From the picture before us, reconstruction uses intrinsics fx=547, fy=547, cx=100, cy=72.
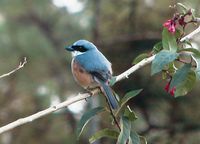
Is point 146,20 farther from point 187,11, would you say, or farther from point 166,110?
point 187,11

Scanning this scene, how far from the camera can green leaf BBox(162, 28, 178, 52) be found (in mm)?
2053

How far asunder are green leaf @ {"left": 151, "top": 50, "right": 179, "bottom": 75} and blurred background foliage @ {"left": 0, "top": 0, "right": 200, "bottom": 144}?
4518 millimetres

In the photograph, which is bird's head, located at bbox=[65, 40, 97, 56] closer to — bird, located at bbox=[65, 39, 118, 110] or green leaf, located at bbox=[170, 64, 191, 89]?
bird, located at bbox=[65, 39, 118, 110]

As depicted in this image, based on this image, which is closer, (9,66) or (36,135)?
(9,66)

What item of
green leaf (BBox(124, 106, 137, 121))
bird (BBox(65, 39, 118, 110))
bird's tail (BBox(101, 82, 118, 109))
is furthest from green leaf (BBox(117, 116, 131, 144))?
bird (BBox(65, 39, 118, 110))

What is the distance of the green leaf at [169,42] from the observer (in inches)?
80.8

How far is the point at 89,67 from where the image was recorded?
11.1 feet

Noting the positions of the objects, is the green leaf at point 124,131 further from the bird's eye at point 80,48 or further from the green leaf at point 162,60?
the bird's eye at point 80,48

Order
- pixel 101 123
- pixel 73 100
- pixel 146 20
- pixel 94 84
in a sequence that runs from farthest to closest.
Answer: pixel 146 20 → pixel 101 123 → pixel 94 84 → pixel 73 100

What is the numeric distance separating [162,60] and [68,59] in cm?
518

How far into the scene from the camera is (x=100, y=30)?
23.2 feet

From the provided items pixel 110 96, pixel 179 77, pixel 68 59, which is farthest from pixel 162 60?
pixel 68 59

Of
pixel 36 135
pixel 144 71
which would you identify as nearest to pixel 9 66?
pixel 36 135

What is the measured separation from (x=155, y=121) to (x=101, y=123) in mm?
688
